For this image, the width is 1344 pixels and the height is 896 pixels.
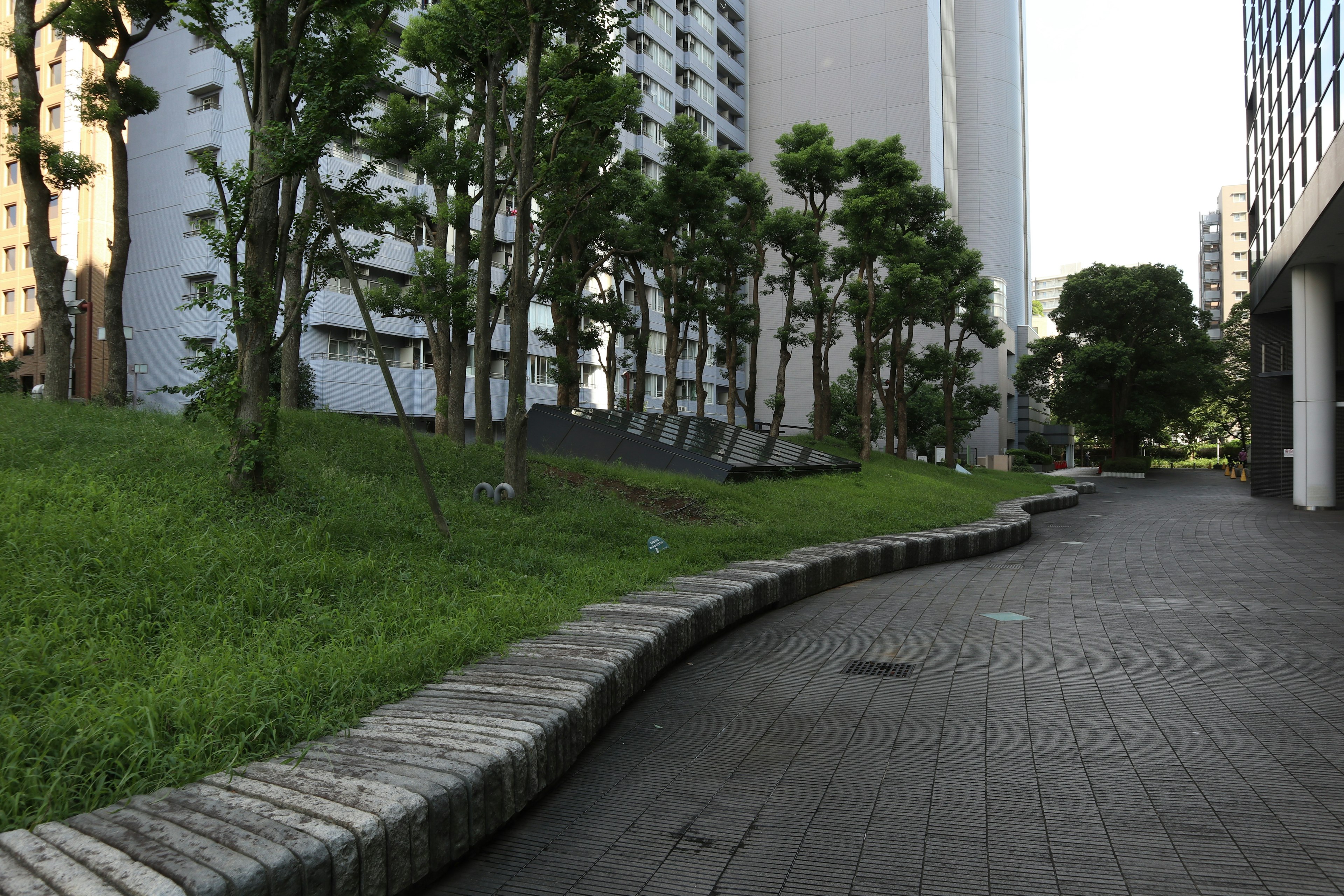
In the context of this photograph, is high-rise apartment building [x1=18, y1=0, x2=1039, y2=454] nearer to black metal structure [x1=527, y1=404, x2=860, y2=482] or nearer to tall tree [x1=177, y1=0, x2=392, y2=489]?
tall tree [x1=177, y1=0, x2=392, y2=489]

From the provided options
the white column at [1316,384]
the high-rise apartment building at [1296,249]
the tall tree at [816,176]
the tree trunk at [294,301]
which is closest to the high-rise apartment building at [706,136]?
the tree trunk at [294,301]

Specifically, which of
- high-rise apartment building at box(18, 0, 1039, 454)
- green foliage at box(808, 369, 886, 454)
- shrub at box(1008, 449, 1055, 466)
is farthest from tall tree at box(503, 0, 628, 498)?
shrub at box(1008, 449, 1055, 466)

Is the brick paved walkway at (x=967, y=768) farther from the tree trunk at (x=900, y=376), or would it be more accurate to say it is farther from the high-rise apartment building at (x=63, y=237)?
the high-rise apartment building at (x=63, y=237)

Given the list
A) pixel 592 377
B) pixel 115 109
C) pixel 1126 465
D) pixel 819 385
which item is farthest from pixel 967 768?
pixel 1126 465

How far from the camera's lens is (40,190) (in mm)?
12836

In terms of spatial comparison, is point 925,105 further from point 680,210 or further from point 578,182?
point 578,182

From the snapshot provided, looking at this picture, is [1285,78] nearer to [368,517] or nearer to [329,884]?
[368,517]

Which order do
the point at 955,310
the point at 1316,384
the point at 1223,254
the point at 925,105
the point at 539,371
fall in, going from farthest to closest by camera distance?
1. the point at 1223,254
2. the point at 925,105
3. the point at 539,371
4. the point at 955,310
5. the point at 1316,384

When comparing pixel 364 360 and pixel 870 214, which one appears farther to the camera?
pixel 364 360

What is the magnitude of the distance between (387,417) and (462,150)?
72.2 feet

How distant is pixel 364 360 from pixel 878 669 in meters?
33.0

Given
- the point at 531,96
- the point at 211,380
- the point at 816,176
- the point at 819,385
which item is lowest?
the point at 211,380

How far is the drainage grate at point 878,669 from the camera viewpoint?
577cm

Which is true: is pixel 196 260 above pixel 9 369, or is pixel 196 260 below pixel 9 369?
above
